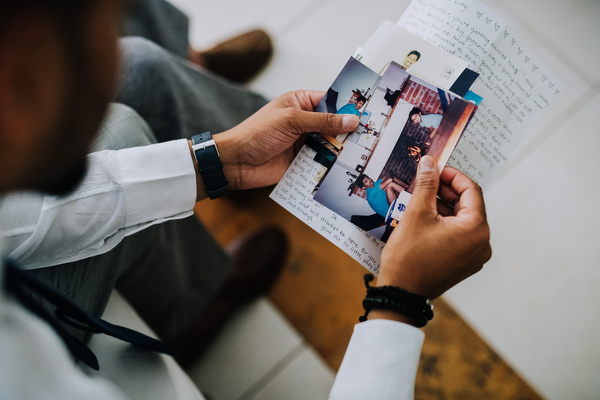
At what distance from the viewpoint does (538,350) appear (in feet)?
2.93

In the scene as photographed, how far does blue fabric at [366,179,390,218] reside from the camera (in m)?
0.57

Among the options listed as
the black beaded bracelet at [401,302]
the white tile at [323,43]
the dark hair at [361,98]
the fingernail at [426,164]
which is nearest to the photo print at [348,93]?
the dark hair at [361,98]

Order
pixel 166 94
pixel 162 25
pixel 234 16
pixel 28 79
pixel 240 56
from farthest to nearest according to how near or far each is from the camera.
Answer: pixel 234 16, pixel 240 56, pixel 162 25, pixel 166 94, pixel 28 79

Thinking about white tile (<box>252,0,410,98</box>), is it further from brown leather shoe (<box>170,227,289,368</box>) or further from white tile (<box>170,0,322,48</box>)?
brown leather shoe (<box>170,227,289,368</box>)

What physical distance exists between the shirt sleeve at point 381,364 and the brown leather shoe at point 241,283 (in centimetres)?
51

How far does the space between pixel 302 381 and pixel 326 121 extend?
0.67 metres

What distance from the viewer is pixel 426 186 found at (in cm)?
50

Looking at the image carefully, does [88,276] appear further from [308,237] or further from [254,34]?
[254,34]

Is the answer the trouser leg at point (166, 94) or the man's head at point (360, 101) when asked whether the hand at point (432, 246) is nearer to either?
the man's head at point (360, 101)

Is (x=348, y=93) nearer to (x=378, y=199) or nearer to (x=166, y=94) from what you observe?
(x=378, y=199)

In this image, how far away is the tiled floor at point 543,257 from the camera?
0.89 meters

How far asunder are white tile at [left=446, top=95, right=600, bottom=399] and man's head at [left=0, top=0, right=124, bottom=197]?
908mm

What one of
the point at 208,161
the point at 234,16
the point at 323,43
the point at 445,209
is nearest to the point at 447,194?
the point at 445,209

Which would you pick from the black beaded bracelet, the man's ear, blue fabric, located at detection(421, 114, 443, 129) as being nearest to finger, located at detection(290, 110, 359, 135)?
blue fabric, located at detection(421, 114, 443, 129)
